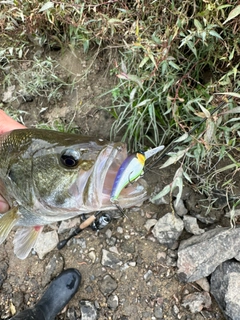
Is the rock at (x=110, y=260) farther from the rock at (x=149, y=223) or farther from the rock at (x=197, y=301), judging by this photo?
the rock at (x=197, y=301)

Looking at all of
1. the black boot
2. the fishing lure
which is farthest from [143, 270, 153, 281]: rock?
the fishing lure

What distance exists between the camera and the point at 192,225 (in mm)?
2639

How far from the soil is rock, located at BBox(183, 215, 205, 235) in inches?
4.6

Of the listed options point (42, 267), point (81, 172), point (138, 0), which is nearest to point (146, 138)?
point (138, 0)

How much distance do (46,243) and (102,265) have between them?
1.71 ft

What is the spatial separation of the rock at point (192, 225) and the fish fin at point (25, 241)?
42.8 inches

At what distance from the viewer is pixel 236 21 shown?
2215 mm

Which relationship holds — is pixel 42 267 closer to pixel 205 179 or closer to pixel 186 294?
pixel 186 294

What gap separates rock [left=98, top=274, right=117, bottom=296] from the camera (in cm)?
272

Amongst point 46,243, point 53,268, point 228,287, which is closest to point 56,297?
point 53,268

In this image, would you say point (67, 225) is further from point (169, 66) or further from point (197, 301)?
point (169, 66)

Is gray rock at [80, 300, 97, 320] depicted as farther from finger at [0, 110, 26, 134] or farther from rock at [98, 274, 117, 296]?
finger at [0, 110, 26, 134]

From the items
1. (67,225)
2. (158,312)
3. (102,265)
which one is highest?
(67,225)

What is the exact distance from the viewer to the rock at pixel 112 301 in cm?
268
